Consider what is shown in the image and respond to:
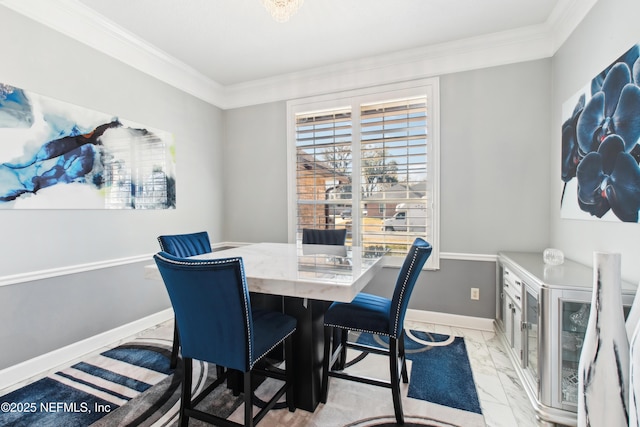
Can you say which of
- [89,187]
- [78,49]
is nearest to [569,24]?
[78,49]

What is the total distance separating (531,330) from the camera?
1.90 meters

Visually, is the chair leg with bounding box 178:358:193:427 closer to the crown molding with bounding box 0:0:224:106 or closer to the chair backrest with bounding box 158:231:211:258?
the chair backrest with bounding box 158:231:211:258

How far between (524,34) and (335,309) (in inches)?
116

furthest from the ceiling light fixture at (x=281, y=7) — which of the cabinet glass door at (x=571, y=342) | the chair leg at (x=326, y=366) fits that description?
the cabinet glass door at (x=571, y=342)

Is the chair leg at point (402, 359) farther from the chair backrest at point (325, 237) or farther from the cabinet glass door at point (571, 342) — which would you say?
the chair backrest at point (325, 237)

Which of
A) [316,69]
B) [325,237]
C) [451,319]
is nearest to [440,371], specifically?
[451,319]

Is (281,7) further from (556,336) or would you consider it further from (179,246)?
(556,336)

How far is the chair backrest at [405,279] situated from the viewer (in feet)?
5.21

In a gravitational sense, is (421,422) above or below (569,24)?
below

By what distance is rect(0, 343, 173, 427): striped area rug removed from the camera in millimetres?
1746

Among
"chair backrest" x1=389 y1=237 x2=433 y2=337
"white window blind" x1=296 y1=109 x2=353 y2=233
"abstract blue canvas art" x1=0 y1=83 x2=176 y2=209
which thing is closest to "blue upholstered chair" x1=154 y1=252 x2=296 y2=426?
"chair backrest" x1=389 y1=237 x2=433 y2=337

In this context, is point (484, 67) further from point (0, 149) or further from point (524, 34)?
point (0, 149)

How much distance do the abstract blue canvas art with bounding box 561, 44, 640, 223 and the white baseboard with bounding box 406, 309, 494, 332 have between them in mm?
1269

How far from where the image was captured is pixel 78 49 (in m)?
2.45
